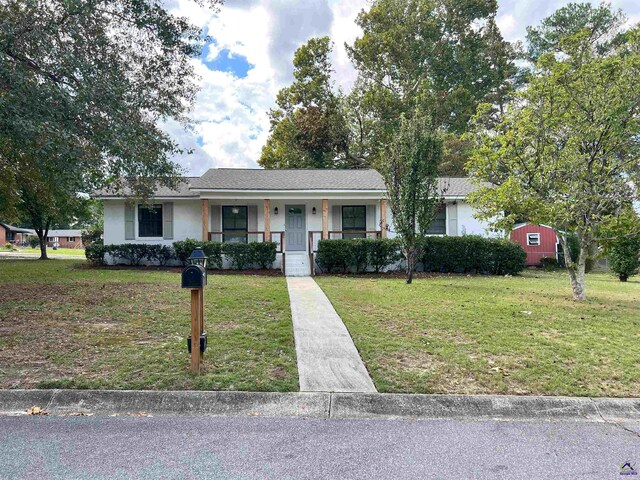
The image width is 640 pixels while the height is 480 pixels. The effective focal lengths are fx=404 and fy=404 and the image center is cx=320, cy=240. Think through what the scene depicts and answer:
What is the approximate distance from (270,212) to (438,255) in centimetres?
682

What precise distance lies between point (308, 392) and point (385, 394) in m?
0.70

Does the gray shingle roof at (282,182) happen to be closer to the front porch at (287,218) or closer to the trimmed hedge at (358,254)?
the front porch at (287,218)

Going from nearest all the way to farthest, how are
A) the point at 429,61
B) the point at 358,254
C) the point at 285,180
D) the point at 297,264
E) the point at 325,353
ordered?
1. the point at 325,353
2. the point at 358,254
3. the point at 297,264
4. the point at 285,180
5. the point at 429,61

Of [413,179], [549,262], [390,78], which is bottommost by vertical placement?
[549,262]

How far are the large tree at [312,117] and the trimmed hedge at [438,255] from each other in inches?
616

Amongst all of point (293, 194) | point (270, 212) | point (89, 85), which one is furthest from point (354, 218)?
point (89, 85)

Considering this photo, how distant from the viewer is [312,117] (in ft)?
90.7

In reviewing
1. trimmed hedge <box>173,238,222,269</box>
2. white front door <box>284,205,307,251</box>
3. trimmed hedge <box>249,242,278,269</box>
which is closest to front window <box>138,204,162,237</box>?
trimmed hedge <box>173,238,222,269</box>

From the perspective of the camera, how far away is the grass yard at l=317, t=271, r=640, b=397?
13.0ft

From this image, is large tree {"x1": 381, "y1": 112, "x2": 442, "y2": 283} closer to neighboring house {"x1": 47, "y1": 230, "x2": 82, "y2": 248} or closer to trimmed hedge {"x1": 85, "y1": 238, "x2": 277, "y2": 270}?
trimmed hedge {"x1": 85, "y1": 238, "x2": 277, "y2": 270}

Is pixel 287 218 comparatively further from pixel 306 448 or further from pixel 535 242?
pixel 306 448

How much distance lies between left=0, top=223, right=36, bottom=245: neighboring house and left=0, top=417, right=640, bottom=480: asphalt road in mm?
62574

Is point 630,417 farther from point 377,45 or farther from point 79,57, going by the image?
point 377,45

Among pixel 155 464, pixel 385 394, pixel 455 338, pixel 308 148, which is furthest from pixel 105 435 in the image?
pixel 308 148
